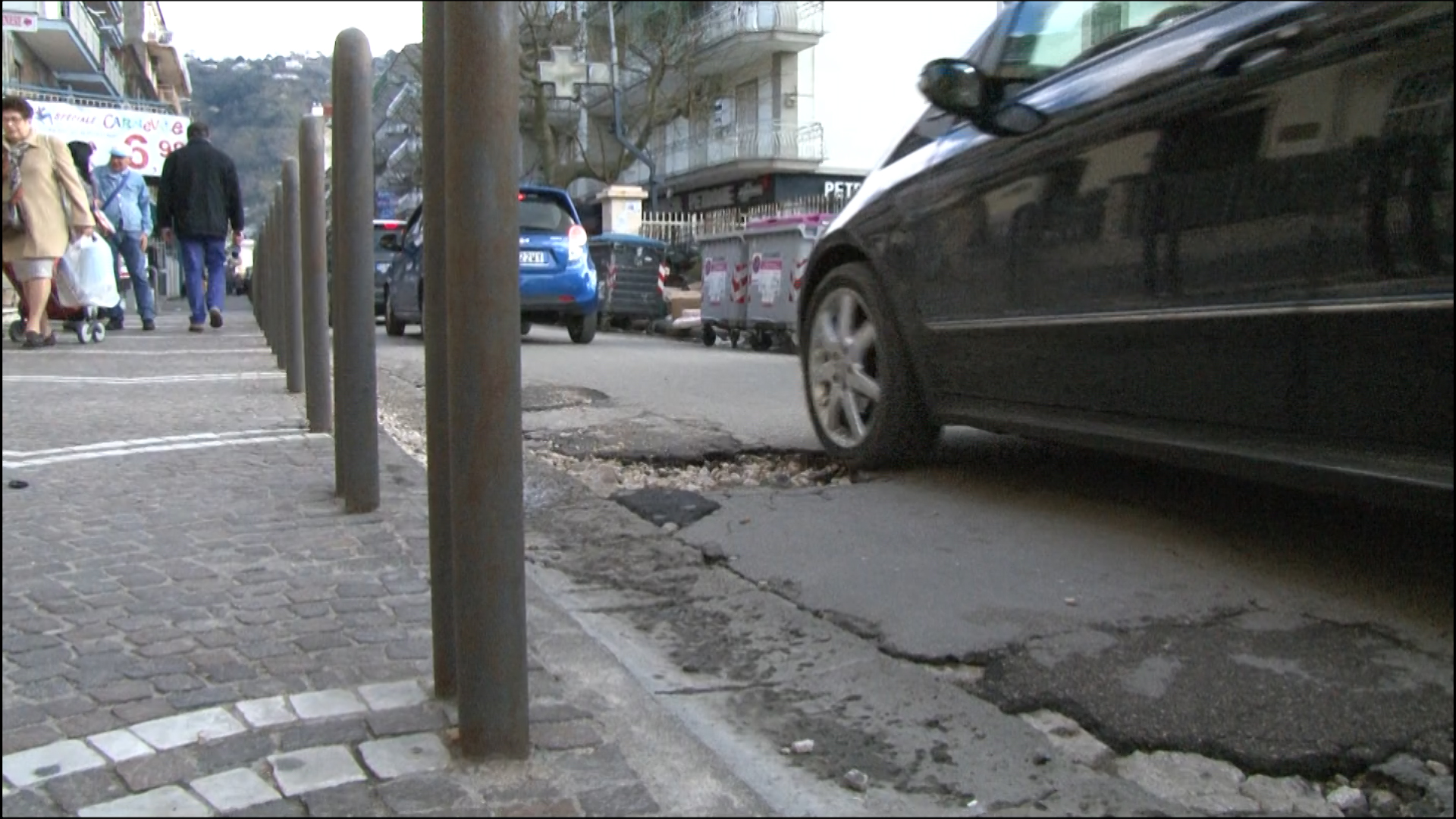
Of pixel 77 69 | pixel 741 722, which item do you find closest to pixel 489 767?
pixel 741 722

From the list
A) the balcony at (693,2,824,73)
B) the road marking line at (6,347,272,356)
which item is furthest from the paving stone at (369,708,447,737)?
the balcony at (693,2,824,73)

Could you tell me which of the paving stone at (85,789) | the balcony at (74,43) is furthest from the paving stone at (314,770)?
the balcony at (74,43)

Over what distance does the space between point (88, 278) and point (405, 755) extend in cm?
711

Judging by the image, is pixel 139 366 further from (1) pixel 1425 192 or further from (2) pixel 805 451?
(1) pixel 1425 192

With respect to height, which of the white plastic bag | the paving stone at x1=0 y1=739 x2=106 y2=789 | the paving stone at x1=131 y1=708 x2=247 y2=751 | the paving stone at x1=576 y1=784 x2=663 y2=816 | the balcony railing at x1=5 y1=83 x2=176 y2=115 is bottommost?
the paving stone at x1=576 y1=784 x2=663 y2=816

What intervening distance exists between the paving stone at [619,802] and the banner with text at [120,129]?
1111 inches

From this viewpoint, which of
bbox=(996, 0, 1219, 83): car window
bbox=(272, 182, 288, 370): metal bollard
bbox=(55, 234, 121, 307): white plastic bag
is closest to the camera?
bbox=(996, 0, 1219, 83): car window

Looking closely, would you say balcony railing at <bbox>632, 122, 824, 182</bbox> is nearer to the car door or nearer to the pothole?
the pothole

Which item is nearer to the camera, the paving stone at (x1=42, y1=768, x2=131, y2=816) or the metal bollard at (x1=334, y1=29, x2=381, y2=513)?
the paving stone at (x1=42, y1=768, x2=131, y2=816)

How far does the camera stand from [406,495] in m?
4.29

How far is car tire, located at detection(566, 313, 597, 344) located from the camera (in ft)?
45.5

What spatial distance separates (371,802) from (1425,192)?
78.8 inches

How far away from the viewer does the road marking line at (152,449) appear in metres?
4.25

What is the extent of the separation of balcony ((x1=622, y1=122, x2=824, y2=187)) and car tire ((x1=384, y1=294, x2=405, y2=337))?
77.9 ft
